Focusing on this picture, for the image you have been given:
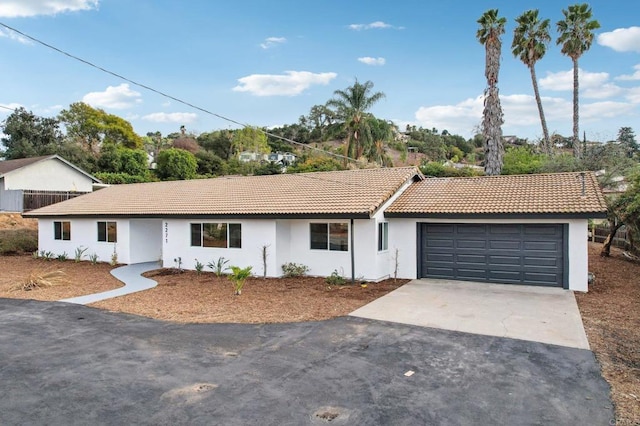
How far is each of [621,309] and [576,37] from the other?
86.8ft

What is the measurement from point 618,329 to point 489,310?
2.42 metres

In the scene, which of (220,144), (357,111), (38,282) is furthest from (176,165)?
(38,282)

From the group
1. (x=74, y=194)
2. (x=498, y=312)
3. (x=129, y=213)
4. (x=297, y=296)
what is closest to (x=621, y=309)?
(x=498, y=312)

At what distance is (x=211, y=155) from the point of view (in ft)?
160

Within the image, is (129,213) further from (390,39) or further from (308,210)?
(390,39)

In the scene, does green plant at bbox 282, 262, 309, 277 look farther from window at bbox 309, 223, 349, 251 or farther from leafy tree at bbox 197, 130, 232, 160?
leafy tree at bbox 197, 130, 232, 160

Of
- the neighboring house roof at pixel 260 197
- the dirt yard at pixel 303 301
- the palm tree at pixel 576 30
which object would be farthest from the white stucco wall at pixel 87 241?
the palm tree at pixel 576 30

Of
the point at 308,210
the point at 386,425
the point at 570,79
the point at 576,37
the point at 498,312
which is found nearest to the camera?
the point at 386,425

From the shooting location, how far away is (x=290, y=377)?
564 centimetres

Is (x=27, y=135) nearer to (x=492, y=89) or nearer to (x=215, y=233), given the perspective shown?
(x=215, y=233)

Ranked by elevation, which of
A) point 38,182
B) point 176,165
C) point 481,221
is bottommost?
point 481,221

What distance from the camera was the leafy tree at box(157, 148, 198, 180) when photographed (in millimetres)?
42438

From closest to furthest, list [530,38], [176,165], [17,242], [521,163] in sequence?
[17,242] < [530,38] < [521,163] < [176,165]

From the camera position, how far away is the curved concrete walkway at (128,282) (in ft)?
36.7
